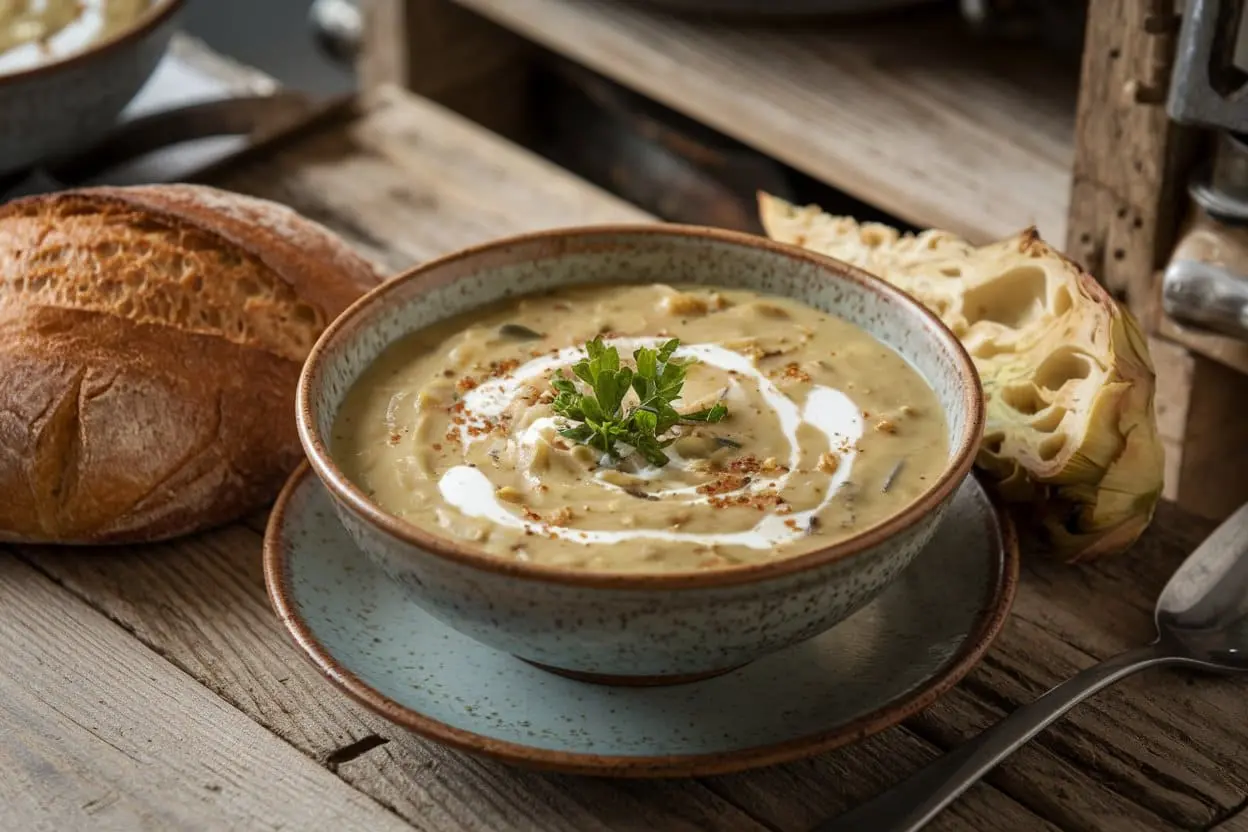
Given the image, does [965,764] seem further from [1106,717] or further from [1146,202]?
[1146,202]

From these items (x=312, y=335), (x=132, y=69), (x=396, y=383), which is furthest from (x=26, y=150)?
(x=396, y=383)

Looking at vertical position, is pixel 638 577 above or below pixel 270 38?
above

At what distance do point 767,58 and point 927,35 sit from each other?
0.92 ft

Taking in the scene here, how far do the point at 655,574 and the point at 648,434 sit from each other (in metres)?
0.21

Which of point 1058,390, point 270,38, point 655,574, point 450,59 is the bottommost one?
point 270,38

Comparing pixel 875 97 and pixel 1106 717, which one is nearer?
pixel 1106 717

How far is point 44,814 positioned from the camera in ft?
4.37

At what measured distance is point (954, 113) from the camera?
96.0 inches

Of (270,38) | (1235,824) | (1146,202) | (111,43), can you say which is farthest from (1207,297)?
(270,38)

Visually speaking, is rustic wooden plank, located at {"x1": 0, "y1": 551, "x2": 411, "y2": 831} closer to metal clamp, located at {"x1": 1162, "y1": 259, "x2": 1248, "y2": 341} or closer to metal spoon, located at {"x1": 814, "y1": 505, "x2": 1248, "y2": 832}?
metal spoon, located at {"x1": 814, "y1": 505, "x2": 1248, "y2": 832}

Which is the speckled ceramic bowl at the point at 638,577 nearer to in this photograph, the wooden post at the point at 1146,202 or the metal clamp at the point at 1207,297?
the metal clamp at the point at 1207,297

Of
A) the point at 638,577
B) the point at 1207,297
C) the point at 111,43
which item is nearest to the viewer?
the point at 638,577

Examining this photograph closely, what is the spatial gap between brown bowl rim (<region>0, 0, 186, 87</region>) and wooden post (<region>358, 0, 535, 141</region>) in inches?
31.7

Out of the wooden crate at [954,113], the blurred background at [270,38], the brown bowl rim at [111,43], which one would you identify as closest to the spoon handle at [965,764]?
the wooden crate at [954,113]
